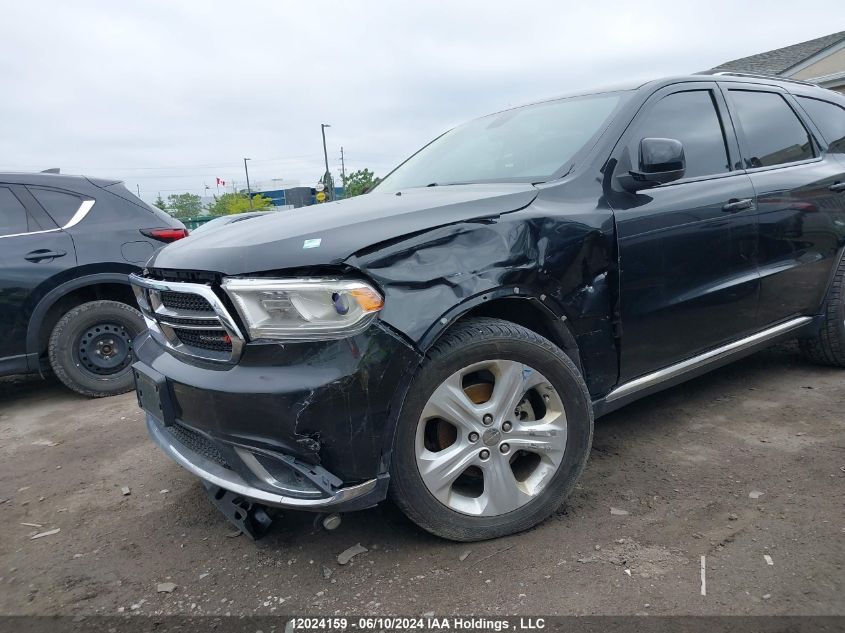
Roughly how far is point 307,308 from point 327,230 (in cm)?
30

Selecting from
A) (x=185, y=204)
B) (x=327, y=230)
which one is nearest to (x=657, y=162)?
(x=327, y=230)

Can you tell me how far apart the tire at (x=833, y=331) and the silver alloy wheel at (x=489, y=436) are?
251 cm

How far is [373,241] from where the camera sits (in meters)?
1.97

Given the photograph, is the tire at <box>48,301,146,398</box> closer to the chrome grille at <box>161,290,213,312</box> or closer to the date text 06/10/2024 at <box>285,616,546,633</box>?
the chrome grille at <box>161,290,213,312</box>

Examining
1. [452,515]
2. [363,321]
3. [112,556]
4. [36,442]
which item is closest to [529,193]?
[363,321]

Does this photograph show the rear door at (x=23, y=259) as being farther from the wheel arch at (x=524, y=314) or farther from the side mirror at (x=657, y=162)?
the side mirror at (x=657, y=162)

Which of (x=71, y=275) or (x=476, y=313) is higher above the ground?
(x=71, y=275)

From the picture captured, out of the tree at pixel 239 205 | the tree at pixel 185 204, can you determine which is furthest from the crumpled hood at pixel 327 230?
the tree at pixel 185 204

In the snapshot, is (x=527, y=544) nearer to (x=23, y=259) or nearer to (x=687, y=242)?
(x=687, y=242)

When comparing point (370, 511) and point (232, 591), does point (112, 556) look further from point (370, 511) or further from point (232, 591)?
point (370, 511)

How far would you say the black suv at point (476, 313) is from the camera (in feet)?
6.28

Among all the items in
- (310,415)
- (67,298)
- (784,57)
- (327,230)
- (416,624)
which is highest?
(784,57)

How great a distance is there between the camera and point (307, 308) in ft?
6.26

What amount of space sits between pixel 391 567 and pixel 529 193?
4.97ft
